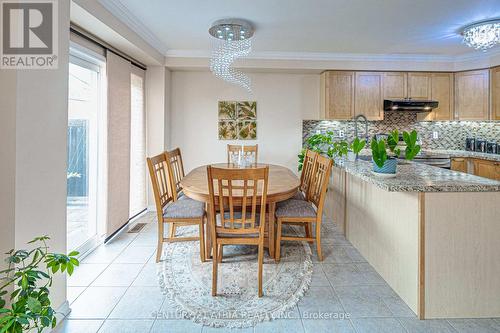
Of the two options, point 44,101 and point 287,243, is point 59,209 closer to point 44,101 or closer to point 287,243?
point 44,101

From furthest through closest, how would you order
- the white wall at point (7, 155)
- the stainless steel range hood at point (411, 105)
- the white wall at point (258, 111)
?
1. the white wall at point (258, 111)
2. the stainless steel range hood at point (411, 105)
3. the white wall at point (7, 155)

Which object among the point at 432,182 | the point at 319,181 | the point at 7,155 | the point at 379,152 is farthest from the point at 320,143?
the point at 7,155

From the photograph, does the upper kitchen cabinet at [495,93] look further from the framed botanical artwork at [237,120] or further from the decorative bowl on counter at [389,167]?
the framed botanical artwork at [237,120]

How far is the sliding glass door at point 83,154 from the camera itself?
2938 millimetres

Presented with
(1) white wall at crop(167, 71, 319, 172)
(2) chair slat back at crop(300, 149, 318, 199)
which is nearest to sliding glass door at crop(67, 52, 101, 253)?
(1) white wall at crop(167, 71, 319, 172)

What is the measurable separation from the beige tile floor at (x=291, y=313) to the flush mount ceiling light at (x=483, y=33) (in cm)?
268

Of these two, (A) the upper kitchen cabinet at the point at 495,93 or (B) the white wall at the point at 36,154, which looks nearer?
(B) the white wall at the point at 36,154

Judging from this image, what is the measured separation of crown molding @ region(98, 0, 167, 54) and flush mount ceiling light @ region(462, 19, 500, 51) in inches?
144

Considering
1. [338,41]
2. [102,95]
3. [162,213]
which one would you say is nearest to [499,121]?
[338,41]

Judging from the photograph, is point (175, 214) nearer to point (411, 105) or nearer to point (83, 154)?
point (83, 154)

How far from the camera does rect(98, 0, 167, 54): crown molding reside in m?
2.76

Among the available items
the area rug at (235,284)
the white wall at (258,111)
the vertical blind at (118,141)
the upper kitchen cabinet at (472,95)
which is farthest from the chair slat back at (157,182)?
the upper kitchen cabinet at (472,95)

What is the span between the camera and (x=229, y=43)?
3654mm

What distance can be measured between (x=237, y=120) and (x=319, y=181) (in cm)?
239
